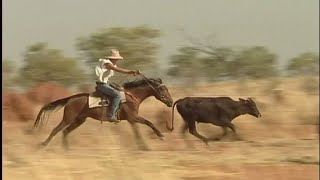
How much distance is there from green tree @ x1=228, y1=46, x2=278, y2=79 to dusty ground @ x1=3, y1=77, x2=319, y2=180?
4990mm

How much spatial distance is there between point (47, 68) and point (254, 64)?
252 inches

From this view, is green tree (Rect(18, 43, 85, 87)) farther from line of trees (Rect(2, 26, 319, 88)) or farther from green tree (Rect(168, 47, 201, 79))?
green tree (Rect(168, 47, 201, 79))

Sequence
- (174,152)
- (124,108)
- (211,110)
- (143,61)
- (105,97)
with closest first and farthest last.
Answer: (174,152), (105,97), (124,108), (211,110), (143,61)

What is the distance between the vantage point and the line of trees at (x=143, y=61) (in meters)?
20.7

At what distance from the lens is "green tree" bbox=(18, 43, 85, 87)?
21.0 metres

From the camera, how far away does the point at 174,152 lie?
11867 mm

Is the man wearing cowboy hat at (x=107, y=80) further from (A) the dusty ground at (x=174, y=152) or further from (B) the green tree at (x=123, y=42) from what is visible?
(B) the green tree at (x=123, y=42)

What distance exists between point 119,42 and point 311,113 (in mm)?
8330

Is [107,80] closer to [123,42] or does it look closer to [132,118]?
[132,118]

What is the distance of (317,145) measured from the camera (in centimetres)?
1202

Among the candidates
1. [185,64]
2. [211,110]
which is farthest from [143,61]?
[211,110]

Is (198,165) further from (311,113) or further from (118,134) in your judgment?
(311,113)

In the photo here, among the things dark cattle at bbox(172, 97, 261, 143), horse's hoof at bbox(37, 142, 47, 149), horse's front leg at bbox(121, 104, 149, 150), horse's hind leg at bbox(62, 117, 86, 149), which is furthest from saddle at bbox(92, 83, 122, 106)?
dark cattle at bbox(172, 97, 261, 143)

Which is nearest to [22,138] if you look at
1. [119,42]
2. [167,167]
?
[167,167]
